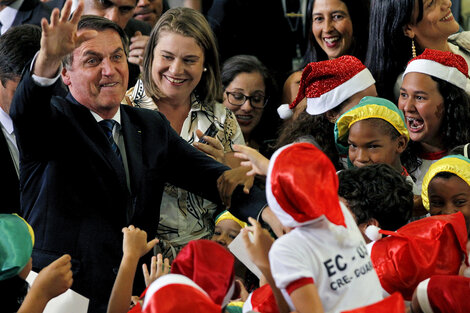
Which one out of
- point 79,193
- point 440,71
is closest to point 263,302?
point 79,193

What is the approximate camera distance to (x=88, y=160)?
272 centimetres

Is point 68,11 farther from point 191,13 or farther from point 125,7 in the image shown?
point 125,7

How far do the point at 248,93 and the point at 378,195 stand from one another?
68.9 inches

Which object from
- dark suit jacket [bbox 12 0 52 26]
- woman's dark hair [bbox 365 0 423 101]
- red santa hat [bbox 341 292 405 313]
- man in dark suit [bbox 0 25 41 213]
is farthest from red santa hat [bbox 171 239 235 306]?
dark suit jacket [bbox 12 0 52 26]

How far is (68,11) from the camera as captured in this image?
2.45m

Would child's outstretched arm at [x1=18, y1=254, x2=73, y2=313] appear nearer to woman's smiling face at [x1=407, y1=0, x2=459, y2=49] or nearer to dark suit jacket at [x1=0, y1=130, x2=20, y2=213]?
dark suit jacket at [x1=0, y1=130, x2=20, y2=213]

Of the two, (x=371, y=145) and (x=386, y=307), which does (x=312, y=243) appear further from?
(x=371, y=145)

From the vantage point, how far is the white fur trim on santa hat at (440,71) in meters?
3.54

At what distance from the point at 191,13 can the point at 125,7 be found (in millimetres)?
768

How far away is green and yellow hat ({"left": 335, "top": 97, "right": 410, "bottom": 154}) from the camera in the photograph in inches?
129

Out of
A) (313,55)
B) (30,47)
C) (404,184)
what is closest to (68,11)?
(30,47)

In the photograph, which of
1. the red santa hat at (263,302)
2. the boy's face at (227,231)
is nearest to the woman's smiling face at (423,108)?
the boy's face at (227,231)

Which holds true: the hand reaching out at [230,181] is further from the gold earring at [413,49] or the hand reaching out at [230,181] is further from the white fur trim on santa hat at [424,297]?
the gold earring at [413,49]

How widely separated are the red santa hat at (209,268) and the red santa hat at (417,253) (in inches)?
21.6
